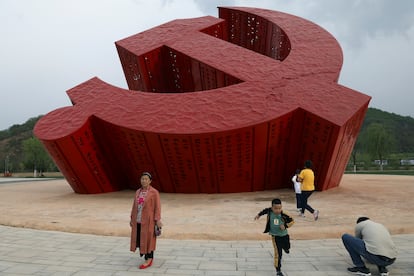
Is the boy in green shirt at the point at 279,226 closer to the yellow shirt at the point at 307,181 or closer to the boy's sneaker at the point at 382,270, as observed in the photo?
the boy's sneaker at the point at 382,270

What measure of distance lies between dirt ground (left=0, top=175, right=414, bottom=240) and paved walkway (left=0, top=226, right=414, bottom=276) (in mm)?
262

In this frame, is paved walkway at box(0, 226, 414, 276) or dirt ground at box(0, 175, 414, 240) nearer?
paved walkway at box(0, 226, 414, 276)

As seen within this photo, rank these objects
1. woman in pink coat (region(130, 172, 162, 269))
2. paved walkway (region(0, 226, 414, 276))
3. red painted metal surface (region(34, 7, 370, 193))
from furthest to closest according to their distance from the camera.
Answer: red painted metal surface (region(34, 7, 370, 193)), woman in pink coat (region(130, 172, 162, 269)), paved walkway (region(0, 226, 414, 276))

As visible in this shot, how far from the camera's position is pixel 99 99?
10.3 metres

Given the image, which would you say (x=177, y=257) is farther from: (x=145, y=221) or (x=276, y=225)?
(x=276, y=225)

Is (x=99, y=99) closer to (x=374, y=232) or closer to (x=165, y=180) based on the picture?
(x=165, y=180)

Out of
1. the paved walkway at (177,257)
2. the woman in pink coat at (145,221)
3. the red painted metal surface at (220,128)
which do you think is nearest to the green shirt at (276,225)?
the paved walkway at (177,257)

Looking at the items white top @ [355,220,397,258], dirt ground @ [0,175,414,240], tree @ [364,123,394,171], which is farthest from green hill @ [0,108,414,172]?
white top @ [355,220,397,258]

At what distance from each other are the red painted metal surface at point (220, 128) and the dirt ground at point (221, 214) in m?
0.63

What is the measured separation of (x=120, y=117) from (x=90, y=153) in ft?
4.45

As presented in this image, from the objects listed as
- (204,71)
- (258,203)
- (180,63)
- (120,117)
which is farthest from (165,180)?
(180,63)

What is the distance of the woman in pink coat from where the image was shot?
12.9 feet

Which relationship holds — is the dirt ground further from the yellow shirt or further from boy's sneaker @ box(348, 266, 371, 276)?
boy's sneaker @ box(348, 266, 371, 276)

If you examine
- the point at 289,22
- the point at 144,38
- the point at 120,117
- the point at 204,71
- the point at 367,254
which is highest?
the point at 289,22
